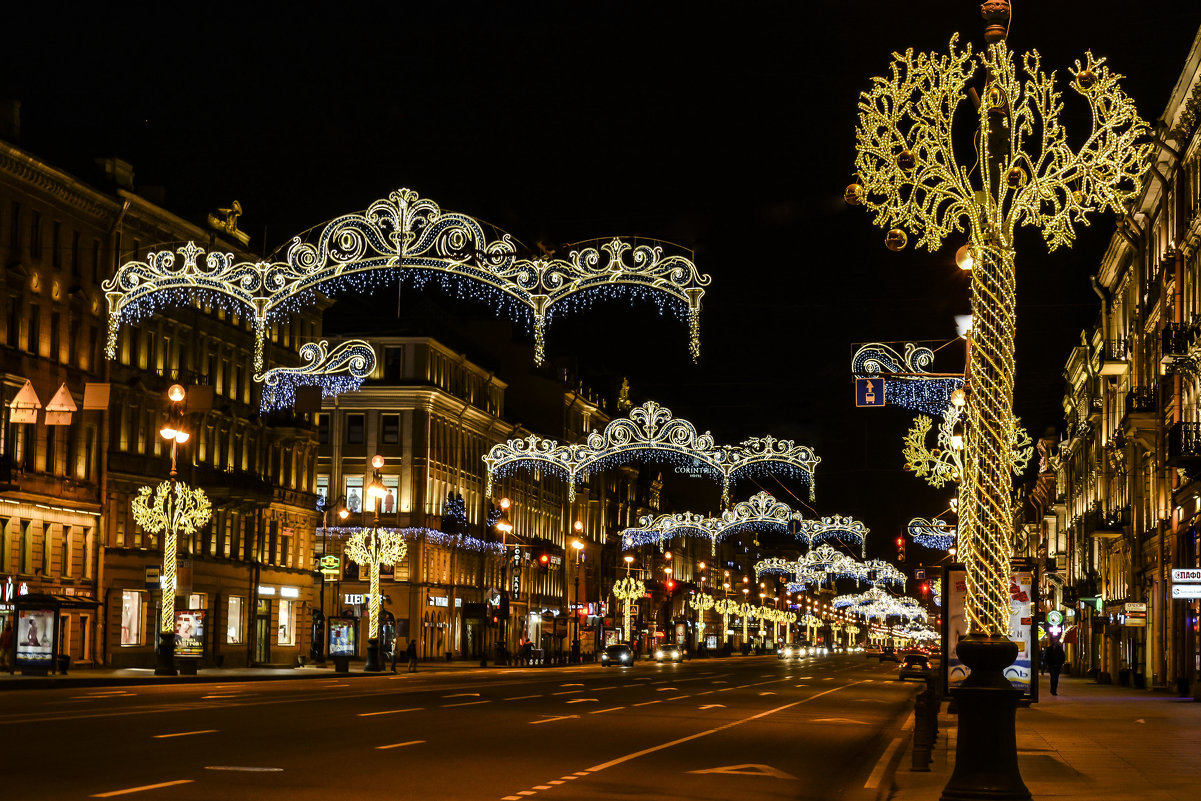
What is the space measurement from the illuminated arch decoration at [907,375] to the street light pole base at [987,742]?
13.7 meters

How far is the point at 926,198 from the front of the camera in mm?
15977

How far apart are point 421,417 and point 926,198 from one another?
77966 millimetres

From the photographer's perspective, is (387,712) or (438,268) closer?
(438,268)

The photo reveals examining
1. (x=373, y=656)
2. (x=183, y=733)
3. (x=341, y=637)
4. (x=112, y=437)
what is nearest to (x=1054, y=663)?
(x=373, y=656)

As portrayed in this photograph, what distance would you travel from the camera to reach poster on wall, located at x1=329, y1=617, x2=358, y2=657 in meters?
63.9

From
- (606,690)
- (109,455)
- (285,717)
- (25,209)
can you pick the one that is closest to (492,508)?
(109,455)

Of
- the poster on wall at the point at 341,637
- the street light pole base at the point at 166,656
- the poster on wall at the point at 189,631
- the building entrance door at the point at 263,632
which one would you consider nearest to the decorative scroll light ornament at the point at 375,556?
the poster on wall at the point at 341,637

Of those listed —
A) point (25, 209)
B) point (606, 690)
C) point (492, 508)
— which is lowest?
point (606, 690)

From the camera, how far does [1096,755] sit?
2195 centimetres

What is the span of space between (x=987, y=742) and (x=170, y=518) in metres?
42.9

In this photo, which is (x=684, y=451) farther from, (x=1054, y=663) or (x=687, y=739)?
(x=687, y=739)

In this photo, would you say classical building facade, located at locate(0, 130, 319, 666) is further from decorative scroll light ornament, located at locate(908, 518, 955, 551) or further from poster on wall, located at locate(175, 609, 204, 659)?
decorative scroll light ornament, located at locate(908, 518, 955, 551)

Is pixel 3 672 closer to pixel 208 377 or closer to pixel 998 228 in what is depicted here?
pixel 208 377

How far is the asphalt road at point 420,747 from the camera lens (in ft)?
52.2
